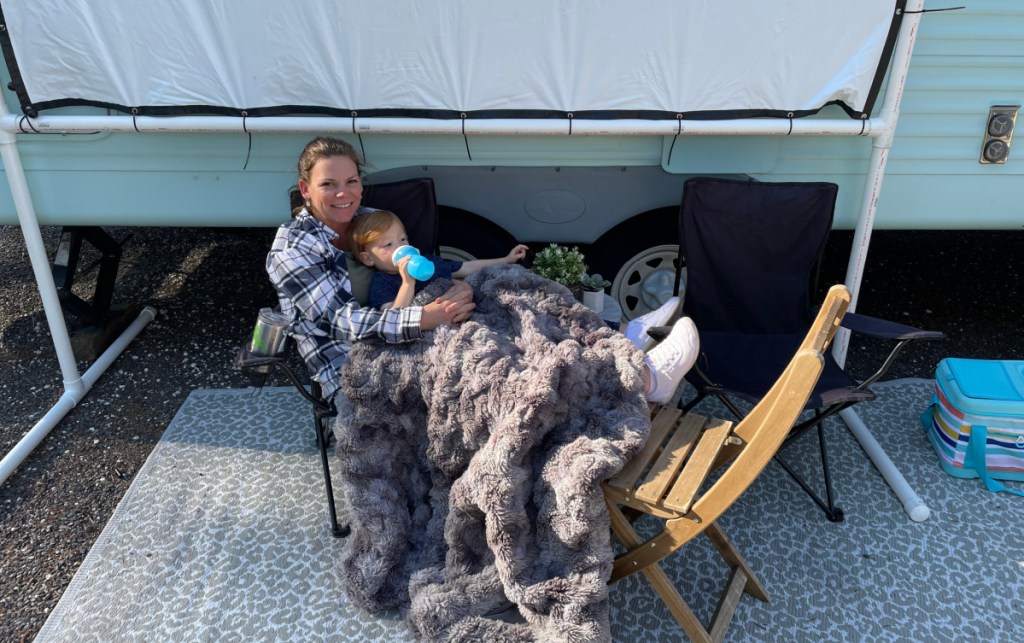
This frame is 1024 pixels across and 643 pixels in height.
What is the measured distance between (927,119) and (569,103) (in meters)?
1.55

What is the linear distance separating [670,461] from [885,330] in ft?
3.32

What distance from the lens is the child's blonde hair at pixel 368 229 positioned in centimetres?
262

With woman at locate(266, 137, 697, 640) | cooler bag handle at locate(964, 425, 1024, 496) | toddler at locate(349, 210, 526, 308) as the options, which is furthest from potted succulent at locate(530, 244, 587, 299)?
cooler bag handle at locate(964, 425, 1024, 496)

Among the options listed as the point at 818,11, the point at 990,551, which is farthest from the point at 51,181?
the point at 990,551

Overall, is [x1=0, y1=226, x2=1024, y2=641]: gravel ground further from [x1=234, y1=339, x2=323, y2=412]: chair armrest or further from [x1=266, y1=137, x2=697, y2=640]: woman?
[x1=266, y1=137, x2=697, y2=640]: woman

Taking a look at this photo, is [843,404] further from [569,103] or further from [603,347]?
[569,103]

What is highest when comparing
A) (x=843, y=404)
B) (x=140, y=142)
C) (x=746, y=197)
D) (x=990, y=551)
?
(x=140, y=142)

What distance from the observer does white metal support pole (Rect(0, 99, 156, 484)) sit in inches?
117

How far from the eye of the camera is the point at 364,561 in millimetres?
2309

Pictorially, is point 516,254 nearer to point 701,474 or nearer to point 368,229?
point 368,229

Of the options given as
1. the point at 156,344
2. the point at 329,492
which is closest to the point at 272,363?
the point at 329,492

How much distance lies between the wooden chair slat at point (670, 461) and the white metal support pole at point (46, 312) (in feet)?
8.34

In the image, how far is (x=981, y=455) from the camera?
2.77 meters

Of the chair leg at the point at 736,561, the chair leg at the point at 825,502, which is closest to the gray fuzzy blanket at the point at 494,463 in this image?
the chair leg at the point at 736,561
